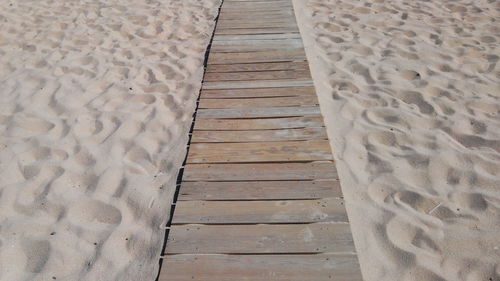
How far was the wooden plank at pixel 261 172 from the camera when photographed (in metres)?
2.49

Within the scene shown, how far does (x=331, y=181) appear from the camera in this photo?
2.44 meters

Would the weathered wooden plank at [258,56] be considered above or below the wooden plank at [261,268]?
above

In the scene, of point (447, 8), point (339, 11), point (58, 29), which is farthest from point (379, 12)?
point (58, 29)

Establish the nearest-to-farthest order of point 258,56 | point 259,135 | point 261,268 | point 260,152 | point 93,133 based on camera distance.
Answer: point 261,268, point 260,152, point 259,135, point 93,133, point 258,56

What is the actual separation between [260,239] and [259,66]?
206 centimetres

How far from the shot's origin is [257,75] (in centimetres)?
365

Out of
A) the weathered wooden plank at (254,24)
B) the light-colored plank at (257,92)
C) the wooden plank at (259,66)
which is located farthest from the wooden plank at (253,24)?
the light-colored plank at (257,92)

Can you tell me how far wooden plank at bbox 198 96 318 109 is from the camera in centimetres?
320

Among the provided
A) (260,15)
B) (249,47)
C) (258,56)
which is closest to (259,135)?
(258,56)

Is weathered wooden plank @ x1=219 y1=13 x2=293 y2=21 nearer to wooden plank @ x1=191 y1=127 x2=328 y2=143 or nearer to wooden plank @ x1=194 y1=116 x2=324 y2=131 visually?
wooden plank @ x1=194 y1=116 x2=324 y2=131

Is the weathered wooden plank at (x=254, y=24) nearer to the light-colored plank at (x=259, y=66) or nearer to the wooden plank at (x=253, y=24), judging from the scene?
the wooden plank at (x=253, y=24)

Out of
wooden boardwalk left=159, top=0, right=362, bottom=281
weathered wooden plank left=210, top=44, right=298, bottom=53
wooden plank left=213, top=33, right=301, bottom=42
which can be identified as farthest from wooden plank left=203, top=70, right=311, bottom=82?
wooden plank left=213, top=33, right=301, bottom=42

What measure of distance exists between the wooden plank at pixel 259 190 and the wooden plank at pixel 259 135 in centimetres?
44

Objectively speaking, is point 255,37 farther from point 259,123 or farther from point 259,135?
point 259,135
